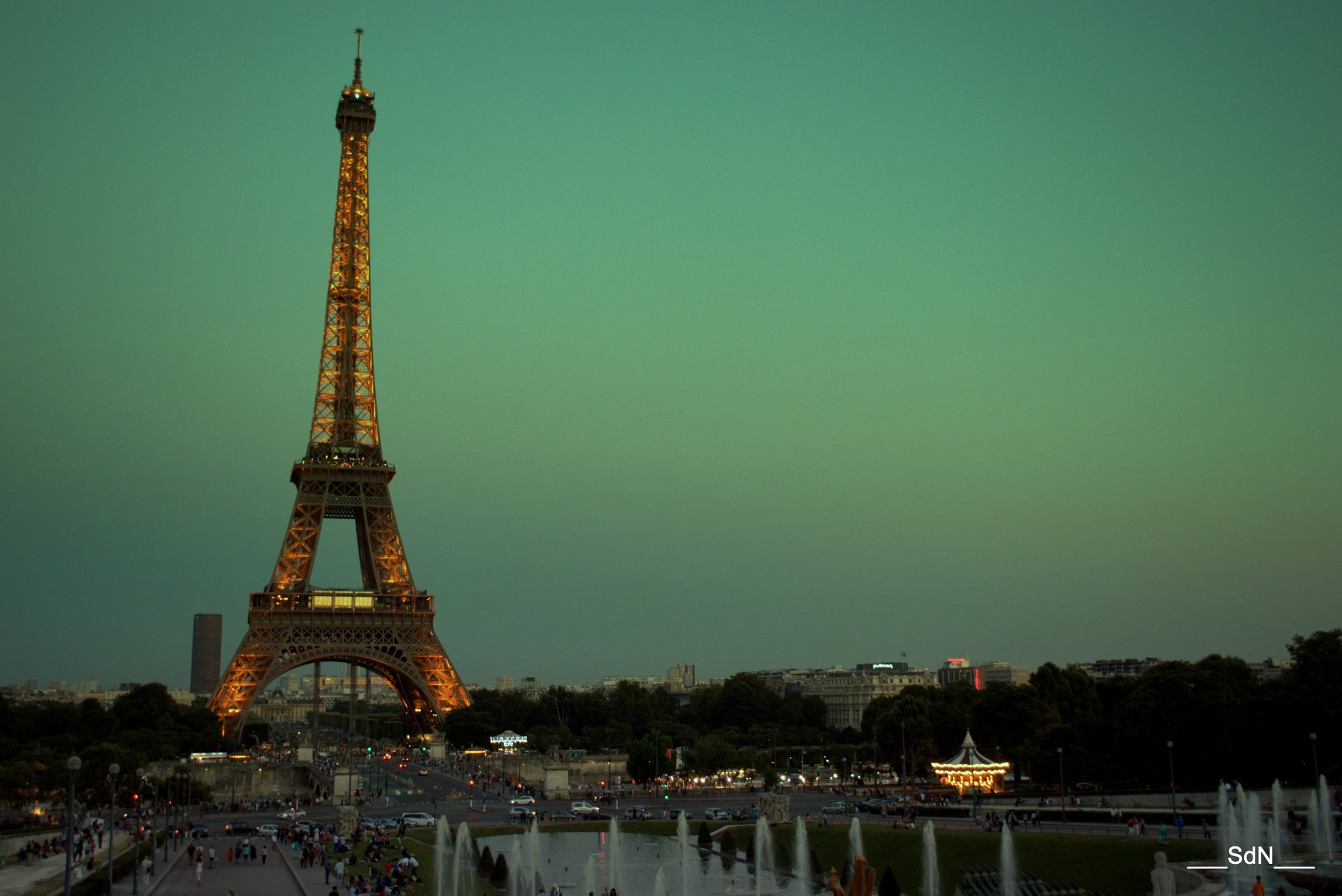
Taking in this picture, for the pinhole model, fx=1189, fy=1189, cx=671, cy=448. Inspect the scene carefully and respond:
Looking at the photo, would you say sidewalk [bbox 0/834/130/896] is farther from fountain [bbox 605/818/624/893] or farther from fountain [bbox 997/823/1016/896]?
fountain [bbox 997/823/1016/896]

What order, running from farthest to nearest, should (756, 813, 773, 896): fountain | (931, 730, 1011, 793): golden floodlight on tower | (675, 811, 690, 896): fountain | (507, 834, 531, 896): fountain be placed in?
(931, 730, 1011, 793): golden floodlight on tower < (756, 813, 773, 896): fountain < (675, 811, 690, 896): fountain < (507, 834, 531, 896): fountain

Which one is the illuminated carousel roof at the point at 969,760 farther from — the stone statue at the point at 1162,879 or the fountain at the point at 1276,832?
the stone statue at the point at 1162,879

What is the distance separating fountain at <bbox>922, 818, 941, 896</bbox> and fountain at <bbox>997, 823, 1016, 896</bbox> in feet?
7.71

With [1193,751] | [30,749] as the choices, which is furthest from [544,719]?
[1193,751]

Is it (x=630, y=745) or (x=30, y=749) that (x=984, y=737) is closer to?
(x=630, y=745)

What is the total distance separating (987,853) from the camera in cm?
4544

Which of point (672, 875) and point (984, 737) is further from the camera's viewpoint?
point (984, 737)

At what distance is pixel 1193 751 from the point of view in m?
64.7

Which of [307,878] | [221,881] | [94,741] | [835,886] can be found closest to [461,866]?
[307,878]

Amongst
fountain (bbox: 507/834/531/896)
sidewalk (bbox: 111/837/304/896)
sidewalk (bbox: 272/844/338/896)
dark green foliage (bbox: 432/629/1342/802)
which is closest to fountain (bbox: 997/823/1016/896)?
fountain (bbox: 507/834/531/896)

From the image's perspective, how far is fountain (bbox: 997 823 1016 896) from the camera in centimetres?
3891

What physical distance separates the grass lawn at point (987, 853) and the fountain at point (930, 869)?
24 cm

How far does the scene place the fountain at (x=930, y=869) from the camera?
141ft

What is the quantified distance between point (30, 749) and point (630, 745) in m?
49.2
